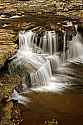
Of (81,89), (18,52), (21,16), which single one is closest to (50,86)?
(81,89)

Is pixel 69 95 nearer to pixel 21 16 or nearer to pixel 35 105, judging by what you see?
pixel 35 105

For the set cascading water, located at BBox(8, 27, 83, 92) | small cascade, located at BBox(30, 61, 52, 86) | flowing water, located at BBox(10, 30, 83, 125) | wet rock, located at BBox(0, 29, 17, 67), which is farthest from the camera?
cascading water, located at BBox(8, 27, 83, 92)

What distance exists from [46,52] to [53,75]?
1.43 metres

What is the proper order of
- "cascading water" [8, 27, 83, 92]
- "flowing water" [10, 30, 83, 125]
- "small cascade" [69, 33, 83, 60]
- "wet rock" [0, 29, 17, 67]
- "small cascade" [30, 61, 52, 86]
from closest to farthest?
"flowing water" [10, 30, 83, 125] → "wet rock" [0, 29, 17, 67] → "small cascade" [30, 61, 52, 86] → "cascading water" [8, 27, 83, 92] → "small cascade" [69, 33, 83, 60]

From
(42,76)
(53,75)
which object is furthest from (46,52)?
(42,76)

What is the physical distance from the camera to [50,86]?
37.4 ft

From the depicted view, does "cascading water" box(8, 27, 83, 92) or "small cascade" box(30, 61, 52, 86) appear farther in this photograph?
"cascading water" box(8, 27, 83, 92)

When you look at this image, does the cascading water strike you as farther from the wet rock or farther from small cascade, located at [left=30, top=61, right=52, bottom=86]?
the wet rock

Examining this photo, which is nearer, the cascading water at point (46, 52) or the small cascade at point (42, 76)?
the small cascade at point (42, 76)

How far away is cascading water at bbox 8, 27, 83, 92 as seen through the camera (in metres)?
11.9

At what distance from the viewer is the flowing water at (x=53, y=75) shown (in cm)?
937

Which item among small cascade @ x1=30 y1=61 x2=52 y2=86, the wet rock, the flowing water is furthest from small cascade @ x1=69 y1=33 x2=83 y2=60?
the wet rock

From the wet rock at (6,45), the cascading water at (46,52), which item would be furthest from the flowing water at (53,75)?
the wet rock at (6,45)

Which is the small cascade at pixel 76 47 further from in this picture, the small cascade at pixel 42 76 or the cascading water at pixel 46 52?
the small cascade at pixel 42 76
